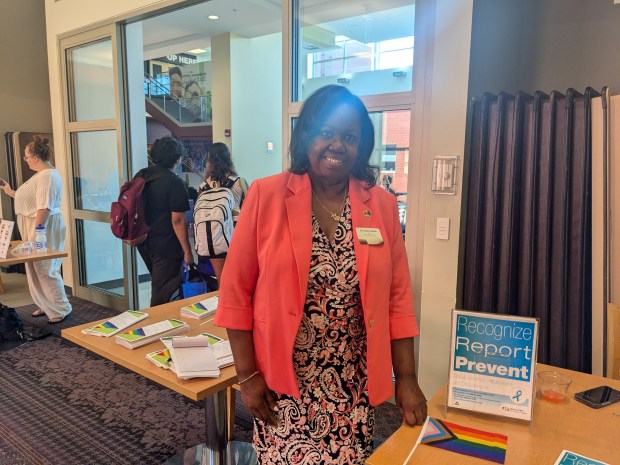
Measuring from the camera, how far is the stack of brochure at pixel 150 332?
1828 millimetres

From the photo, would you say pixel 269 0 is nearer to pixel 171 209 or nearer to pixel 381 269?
pixel 171 209

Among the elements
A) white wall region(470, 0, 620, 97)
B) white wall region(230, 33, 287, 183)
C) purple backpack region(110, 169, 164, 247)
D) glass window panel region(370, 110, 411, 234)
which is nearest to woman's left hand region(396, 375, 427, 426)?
glass window panel region(370, 110, 411, 234)

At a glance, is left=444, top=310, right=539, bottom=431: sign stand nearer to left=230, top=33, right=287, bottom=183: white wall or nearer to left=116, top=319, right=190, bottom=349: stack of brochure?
left=116, top=319, right=190, bottom=349: stack of brochure

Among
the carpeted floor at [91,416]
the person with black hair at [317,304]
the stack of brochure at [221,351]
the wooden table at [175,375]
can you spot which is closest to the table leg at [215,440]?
the wooden table at [175,375]

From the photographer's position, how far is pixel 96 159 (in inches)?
190

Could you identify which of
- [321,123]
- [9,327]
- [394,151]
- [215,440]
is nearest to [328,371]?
[321,123]

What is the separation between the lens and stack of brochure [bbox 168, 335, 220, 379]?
1573mm

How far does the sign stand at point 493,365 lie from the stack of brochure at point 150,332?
115cm

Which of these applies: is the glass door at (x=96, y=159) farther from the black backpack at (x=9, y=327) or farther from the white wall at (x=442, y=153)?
the white wall at (x=442, y=153)

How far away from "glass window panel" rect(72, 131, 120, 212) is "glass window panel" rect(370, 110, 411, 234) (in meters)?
2.86

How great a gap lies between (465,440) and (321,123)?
0.90 meters

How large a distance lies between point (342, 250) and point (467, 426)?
0.58 m

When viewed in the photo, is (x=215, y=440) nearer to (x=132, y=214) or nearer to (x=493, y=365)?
(x=493, y=365)

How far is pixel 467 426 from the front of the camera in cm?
127
